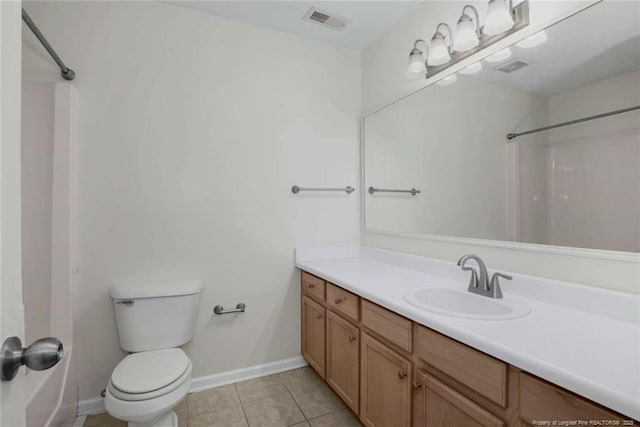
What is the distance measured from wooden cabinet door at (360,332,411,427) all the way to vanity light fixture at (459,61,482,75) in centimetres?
147

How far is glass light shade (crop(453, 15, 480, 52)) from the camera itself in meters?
1.52

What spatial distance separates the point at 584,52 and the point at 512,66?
10.9 inches

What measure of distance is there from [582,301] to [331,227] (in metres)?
1.54

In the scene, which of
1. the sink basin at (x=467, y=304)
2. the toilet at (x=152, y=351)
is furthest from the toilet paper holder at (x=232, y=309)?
the sink basin at (x=467, y=304)

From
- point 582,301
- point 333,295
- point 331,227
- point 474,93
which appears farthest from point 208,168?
point 582,301

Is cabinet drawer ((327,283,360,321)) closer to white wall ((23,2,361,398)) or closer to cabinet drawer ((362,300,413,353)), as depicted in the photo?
cabinet drawer ((362,300,413,353))

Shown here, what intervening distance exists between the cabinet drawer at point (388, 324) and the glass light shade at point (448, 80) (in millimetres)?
1312

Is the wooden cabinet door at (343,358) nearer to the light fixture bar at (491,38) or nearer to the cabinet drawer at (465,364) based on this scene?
the cabinet drawer at (465,364)

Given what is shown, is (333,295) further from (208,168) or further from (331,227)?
(208,168)

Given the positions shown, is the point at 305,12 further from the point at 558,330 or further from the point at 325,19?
the point at 558,330

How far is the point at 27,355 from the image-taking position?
0.51 m

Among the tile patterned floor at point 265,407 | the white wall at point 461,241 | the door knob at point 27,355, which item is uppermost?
the white wall at point 461,241

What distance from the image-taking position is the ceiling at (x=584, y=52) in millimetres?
1096

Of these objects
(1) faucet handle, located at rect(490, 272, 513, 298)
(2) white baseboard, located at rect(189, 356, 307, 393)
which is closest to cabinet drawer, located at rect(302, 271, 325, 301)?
(2) white baseboard, located at rect(189, 356, 307, 393)
